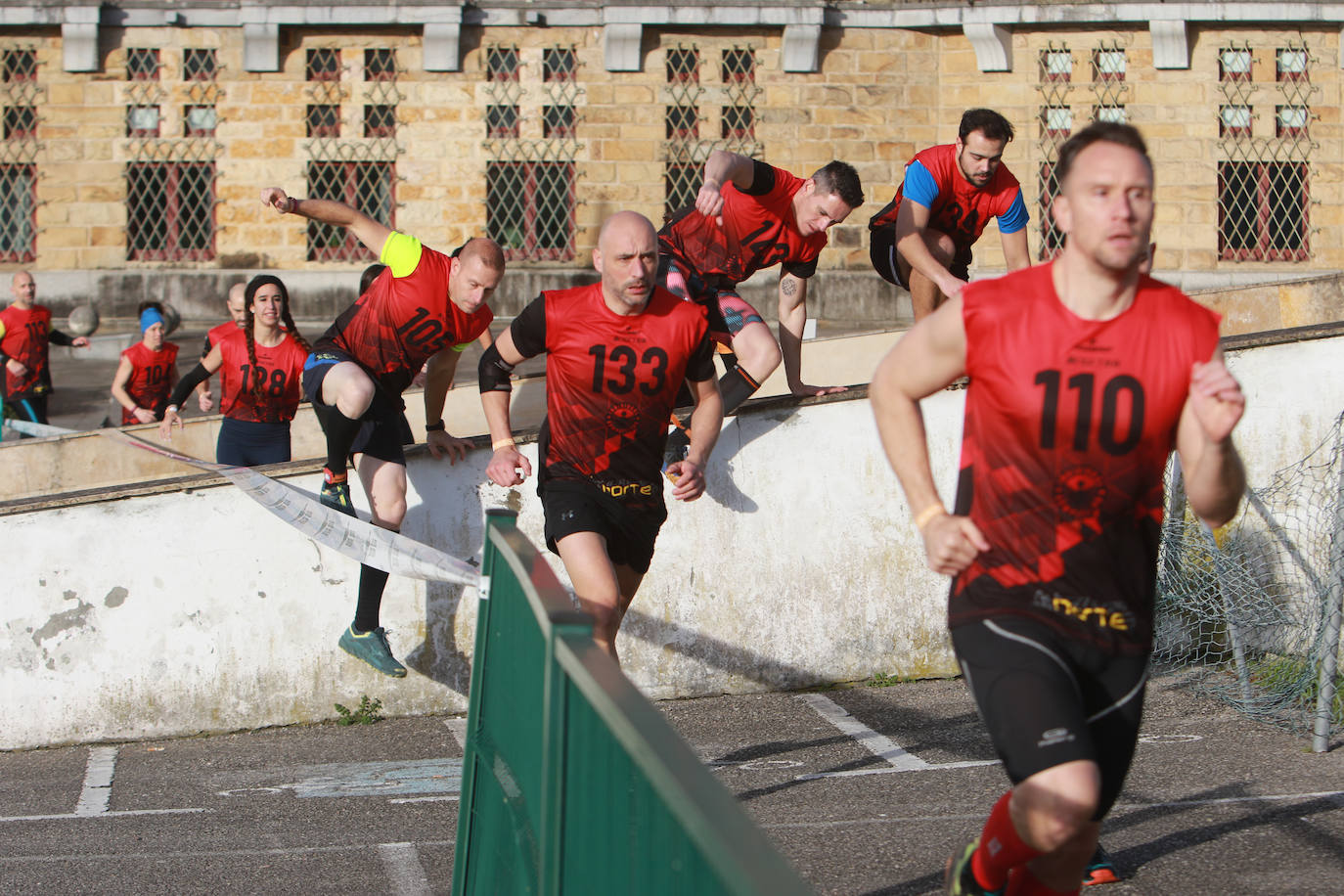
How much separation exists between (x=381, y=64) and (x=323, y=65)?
871 mm

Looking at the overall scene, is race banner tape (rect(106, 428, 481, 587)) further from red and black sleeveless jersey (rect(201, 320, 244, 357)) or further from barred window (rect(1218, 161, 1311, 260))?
barred window (rect(1218, 161, 1311, 260))

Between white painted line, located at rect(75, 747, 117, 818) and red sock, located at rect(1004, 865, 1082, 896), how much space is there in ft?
13.8

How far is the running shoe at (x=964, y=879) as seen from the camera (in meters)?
3.69

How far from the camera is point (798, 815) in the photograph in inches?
226

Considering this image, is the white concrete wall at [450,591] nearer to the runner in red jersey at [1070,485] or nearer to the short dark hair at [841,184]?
the short dark hair at [841,184]

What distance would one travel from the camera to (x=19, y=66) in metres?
22.2

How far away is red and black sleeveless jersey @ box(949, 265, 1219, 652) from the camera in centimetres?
337

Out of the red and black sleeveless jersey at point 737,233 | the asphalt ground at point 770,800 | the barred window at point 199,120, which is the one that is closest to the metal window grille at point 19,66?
the barred window at point 199,120

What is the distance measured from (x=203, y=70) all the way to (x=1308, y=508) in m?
18.9

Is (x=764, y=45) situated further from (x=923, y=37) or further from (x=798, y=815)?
(x=798, y=815)

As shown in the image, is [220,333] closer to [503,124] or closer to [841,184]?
[841,184]

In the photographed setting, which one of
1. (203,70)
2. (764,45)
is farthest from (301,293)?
(764,45)

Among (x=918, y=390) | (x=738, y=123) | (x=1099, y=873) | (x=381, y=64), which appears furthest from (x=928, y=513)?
(x=381, y=64)

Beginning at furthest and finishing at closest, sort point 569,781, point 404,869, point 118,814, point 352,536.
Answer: point 352,536, point 118,814, point 404,869, point 569,781
